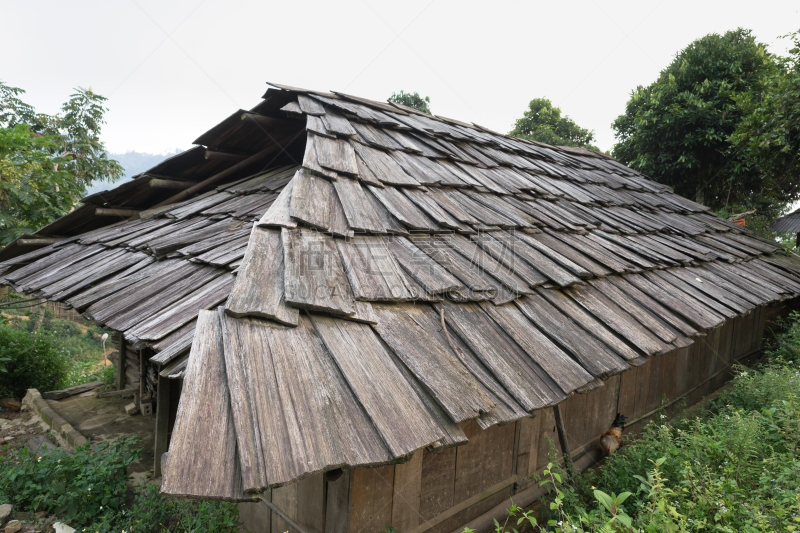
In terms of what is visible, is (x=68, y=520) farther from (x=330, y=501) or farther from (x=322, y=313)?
(x=322, y=313)

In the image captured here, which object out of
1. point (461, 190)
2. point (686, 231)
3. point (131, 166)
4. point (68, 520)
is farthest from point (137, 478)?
point (131, 166)

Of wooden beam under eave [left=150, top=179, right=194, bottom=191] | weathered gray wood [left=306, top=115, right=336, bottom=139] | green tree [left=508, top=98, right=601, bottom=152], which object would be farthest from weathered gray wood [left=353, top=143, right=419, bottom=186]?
green tree [left=508, top=98, right=601, bottom=152]

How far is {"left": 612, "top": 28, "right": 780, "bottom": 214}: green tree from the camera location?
12227 mm

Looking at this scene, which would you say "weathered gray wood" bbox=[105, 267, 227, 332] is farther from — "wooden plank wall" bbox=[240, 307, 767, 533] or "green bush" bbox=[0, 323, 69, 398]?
"green bush" bbox=[0, 323, 69, 398]

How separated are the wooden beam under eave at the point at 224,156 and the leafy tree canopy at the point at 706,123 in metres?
13.2

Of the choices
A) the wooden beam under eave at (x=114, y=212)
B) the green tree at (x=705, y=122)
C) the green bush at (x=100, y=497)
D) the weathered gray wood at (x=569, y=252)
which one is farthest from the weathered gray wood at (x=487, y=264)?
the green tree at (x=705, y=122)

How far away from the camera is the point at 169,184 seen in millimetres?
5461

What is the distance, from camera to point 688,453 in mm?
3129

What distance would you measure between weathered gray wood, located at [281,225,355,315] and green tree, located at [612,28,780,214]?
13957 mm

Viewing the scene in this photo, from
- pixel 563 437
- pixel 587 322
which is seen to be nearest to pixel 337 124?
pixel 587 322

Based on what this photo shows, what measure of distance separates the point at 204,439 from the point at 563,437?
375cm

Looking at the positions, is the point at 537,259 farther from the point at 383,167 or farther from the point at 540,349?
the point at 383,167

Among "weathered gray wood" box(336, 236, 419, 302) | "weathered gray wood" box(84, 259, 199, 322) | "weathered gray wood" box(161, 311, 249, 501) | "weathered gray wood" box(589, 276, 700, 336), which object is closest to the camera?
"weathered gray wood" box(161, 311, 249, 501)

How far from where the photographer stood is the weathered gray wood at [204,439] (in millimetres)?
1243
